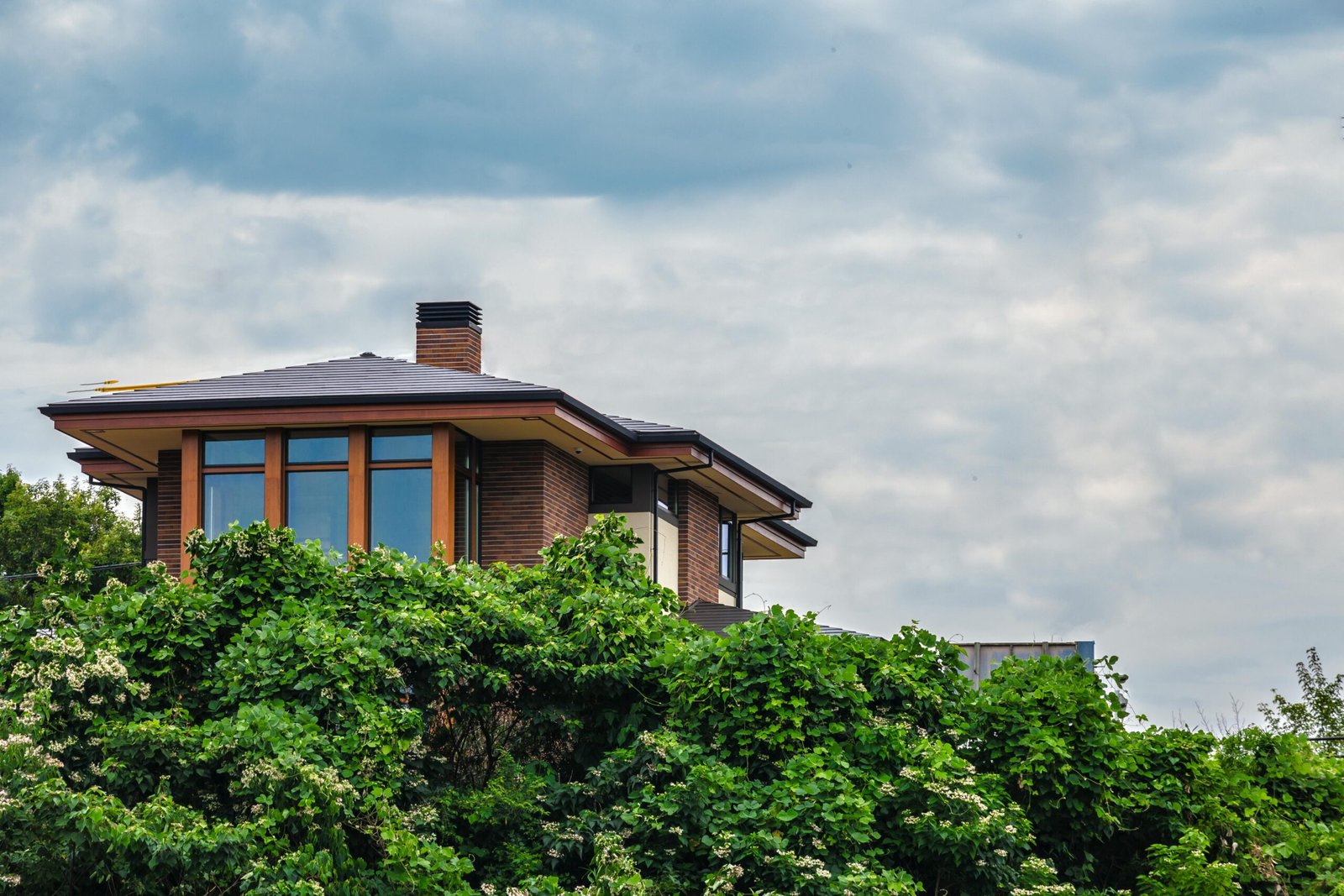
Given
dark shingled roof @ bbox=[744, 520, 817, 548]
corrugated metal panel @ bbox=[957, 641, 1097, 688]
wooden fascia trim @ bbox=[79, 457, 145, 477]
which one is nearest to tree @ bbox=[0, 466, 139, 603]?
wooden fascia trim @ bbox=[79, 457, 145, 477]

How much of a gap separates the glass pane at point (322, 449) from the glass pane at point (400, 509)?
51cm

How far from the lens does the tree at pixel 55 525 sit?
4156cm

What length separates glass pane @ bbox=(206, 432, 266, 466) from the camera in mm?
22688

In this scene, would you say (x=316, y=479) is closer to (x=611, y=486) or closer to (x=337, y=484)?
(x=337, y=484)

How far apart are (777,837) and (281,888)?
11.6 feet

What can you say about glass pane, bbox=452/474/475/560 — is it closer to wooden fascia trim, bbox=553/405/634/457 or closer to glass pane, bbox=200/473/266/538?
wooden fascia trim, bbox=553/405/634/457

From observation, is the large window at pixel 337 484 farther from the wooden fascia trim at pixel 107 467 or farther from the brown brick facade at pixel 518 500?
the wooden fascia trim at pixel 107 467

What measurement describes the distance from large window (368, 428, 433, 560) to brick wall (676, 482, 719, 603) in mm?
5866

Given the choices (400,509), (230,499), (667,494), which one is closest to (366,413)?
(400,509)

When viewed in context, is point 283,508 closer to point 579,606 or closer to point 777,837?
point 579,606

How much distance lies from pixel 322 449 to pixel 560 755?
935 centimetres

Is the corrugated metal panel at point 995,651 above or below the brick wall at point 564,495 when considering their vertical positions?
below

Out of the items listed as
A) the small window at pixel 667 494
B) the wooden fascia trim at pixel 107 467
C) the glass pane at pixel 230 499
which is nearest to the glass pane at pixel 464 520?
the glass pane at pixel 230 499

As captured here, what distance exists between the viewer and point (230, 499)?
2266 centimetres
